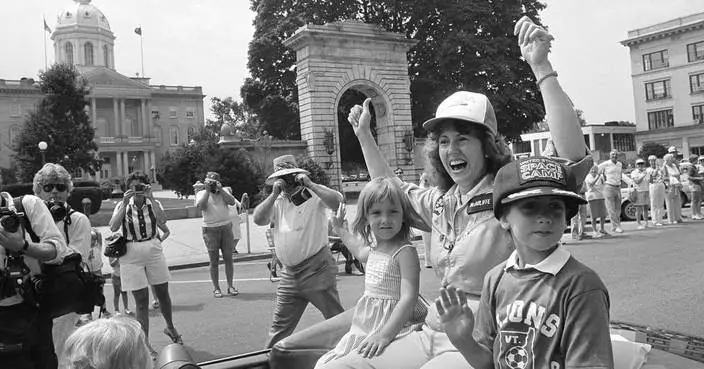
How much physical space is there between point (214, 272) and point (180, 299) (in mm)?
760

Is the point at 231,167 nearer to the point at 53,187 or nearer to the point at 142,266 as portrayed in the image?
the point at 142,266

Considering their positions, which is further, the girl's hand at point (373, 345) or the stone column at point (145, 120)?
the stone column at point (145, 120)

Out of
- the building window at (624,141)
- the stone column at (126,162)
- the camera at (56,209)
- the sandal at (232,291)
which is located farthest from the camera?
the stone column at (126,162)

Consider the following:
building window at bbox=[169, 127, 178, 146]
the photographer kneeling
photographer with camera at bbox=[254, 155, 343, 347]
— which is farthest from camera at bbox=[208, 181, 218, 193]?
building window at bbox=[169, 127, 178, 146]

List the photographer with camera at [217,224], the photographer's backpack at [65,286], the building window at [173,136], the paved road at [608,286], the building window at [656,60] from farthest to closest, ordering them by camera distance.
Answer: the building window at [173,136]
the building window at [656,60]
the photographer with camera at [217,224]
the paved road at [608,286]
the photographer's backpack at [65,286]

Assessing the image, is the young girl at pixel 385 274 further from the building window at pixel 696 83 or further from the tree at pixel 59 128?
the building window at pixel 696 83

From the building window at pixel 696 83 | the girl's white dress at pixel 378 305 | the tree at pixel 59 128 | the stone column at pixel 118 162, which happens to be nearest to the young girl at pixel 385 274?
the girl's white dress at pixel 378 305

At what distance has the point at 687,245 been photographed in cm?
1132

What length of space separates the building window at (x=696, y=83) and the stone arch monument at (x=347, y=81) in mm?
46149

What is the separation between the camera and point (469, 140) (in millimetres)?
2586

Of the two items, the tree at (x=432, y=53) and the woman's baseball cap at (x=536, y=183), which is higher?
the tree at (x=432, y=53)

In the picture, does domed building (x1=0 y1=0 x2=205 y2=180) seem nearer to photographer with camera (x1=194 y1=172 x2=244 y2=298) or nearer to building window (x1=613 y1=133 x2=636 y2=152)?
building window (x1=613 y1=133 x2=636 y2=152)

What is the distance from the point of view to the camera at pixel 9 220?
3225 millimetres

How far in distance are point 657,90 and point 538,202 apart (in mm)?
76663
